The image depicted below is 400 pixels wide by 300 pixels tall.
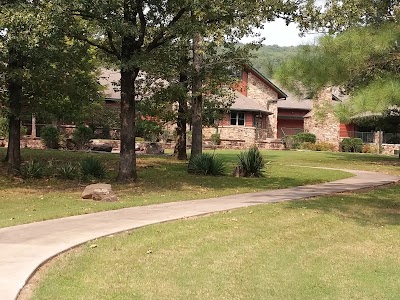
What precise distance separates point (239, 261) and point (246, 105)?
41.9 meters

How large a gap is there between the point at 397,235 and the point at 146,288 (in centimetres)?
542

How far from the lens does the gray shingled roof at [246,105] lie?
157 feet

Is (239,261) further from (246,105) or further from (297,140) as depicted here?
(246,105)

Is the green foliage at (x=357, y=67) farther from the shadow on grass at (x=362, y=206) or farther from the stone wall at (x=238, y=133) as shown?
the stone wall at (x=238, y=133)

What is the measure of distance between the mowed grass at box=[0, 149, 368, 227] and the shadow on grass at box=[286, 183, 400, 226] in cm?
285

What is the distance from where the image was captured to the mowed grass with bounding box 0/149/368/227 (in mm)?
11914

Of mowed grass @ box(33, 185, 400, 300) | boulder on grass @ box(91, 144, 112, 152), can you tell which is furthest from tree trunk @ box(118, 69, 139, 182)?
boulder on grass @ box(91, 144, 112, 152)

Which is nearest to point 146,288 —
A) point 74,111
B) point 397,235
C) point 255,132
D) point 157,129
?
point 397,235

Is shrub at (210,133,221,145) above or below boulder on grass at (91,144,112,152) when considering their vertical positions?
above

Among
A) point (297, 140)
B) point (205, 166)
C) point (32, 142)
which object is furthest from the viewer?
point (297, 140)

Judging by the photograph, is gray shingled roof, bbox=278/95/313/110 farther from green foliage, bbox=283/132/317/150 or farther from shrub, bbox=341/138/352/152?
shrub, bbox=341/138/352/152

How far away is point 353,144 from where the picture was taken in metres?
46.3

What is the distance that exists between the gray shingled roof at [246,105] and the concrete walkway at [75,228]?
32.4m

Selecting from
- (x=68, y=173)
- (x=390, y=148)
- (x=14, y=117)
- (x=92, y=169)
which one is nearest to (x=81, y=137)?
(x=14, y=117)
